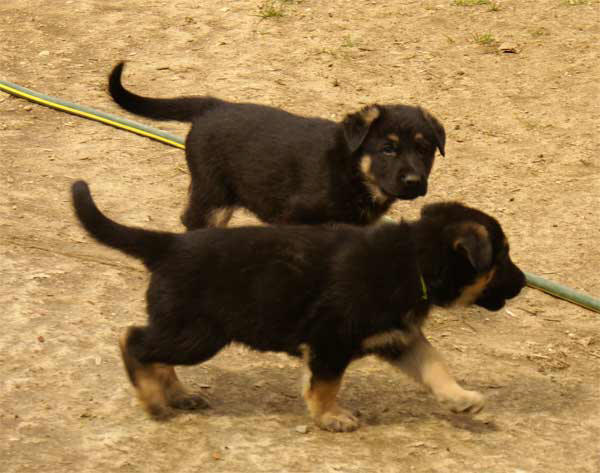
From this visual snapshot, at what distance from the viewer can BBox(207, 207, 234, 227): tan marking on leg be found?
6.53m

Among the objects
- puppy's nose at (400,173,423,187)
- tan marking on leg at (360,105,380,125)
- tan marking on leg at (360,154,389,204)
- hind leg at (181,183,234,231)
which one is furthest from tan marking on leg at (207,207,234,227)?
puppy's nose at (400,173,423,187)

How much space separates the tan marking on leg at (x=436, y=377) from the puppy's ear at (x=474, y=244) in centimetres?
45

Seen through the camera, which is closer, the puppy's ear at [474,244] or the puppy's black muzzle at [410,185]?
the puppy's ear at [474,244]

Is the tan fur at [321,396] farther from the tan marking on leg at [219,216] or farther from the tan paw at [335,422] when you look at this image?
the tan marking on leg at [219,216]

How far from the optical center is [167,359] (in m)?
4.68

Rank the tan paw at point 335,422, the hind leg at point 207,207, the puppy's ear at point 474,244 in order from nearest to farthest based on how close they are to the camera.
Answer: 1. the puppy's ear at point 474,244
2. the tan paw at point 335,422
3. the hind leg at point 207,207

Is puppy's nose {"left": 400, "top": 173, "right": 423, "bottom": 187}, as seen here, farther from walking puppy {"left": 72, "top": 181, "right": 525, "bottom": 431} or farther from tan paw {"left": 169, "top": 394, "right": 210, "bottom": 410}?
tan paw {"left": 169, "top": 394, "right": 210, "bottom": 410}

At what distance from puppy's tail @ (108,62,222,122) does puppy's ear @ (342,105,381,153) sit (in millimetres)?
1037

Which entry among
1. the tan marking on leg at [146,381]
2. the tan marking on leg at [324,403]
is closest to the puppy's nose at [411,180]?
the tan marking on leg at [324,403]

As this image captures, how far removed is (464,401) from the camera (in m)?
4.70

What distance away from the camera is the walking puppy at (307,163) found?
19.8 feet

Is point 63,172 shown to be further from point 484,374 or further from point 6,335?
point 484,374

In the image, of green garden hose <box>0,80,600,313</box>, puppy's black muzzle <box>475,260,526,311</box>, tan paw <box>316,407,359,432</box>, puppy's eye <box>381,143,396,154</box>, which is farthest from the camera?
green garden hose <box>0,80,600,313</box>

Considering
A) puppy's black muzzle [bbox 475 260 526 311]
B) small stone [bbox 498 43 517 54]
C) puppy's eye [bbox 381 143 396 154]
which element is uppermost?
puppy's eye [bbox 381 143 396 154]
